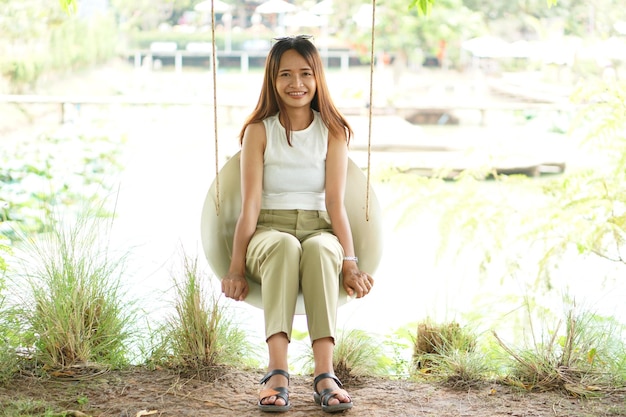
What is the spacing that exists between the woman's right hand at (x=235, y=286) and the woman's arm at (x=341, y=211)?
0.27 m

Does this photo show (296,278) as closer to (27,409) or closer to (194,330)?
(194,330)

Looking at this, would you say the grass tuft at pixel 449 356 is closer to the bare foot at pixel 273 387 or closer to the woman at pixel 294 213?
the woman at pixel 294 213

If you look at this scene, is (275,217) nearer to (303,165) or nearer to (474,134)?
(303,165)

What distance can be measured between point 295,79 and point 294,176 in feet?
0.88

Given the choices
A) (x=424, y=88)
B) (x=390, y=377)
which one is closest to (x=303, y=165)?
(x=390, y=377)

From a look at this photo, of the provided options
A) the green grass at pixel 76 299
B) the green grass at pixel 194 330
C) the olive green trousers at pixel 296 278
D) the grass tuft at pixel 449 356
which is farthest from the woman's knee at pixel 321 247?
the green grass at pixel 76 299

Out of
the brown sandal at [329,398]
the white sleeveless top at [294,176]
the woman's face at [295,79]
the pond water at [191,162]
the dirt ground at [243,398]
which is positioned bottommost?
the pond water at [191,162]

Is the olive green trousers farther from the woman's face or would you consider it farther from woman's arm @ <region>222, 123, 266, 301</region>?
the woman's face

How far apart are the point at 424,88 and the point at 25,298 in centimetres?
838

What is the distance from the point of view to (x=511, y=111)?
10375 millimetres

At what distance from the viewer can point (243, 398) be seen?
224 centimetres

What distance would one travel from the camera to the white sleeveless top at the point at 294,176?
235 cm

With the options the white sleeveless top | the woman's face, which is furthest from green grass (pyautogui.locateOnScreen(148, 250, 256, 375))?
the woman's face

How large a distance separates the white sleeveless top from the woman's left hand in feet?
0.72
